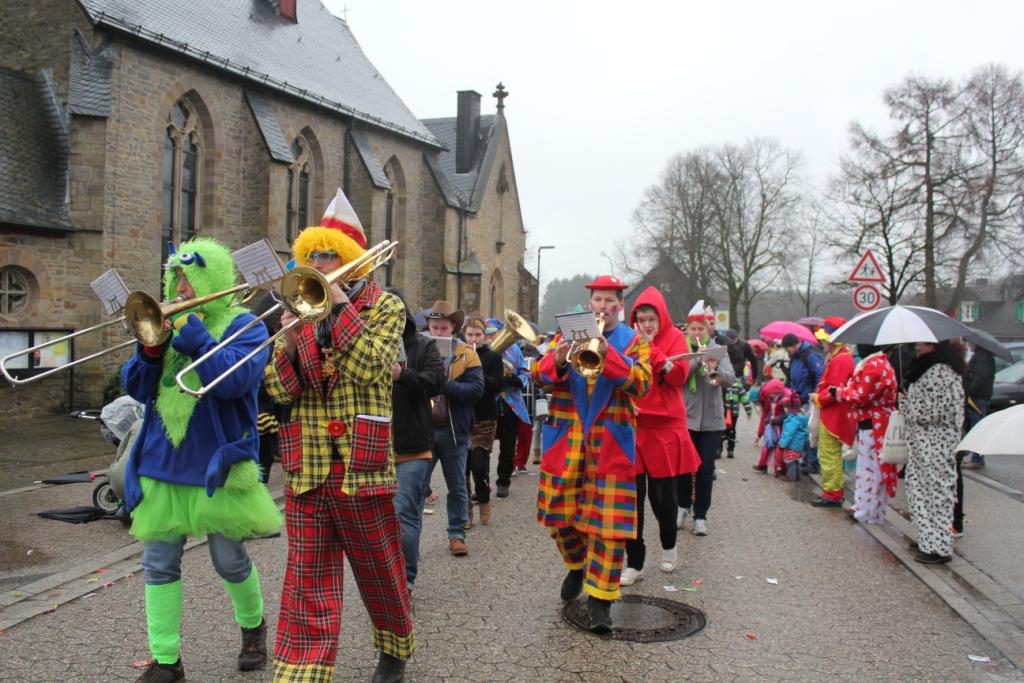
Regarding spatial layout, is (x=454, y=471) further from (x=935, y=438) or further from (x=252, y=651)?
(x=935, y=438)

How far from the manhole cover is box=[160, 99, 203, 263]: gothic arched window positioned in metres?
17.0

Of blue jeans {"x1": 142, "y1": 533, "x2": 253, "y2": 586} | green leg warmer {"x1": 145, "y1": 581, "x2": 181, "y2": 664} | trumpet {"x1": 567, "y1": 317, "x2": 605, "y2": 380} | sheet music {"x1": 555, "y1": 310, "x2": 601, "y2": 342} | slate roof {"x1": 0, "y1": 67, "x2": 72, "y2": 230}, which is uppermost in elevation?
slate roof {"x1": 0, "y1": 67, "x2": 72, "y2": 230}

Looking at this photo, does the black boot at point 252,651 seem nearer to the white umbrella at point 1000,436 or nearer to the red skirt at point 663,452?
the red skirt at point 663,452

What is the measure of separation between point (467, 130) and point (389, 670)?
35.6 m

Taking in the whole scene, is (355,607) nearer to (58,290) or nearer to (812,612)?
(812,612)

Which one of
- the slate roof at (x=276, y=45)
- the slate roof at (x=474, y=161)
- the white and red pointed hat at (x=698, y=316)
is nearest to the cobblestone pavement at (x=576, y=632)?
the white and red pointed hat at (x=698, y=316)

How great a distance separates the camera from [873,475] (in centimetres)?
840

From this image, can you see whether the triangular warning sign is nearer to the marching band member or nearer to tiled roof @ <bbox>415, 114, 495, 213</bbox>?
the marching band member

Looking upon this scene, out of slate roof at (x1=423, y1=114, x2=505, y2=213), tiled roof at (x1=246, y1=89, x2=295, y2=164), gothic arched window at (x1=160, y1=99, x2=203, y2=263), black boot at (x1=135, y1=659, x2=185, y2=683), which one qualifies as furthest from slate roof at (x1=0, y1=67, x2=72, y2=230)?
slate roof at (x1=423, y1=114, x2=505, y2=213)

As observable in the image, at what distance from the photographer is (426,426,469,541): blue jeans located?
6680 millimetres

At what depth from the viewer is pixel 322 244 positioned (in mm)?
3934

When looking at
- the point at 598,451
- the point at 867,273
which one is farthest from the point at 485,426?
the point at 867,273

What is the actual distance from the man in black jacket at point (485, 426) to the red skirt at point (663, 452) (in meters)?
1.87

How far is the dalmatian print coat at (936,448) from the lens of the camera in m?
6.69
